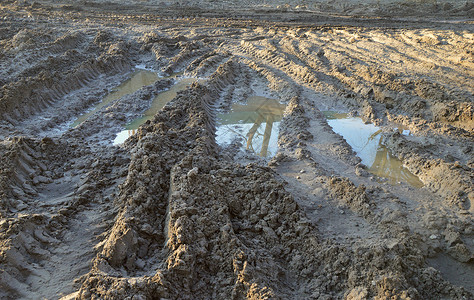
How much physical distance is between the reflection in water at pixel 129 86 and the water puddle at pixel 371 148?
5.93 m

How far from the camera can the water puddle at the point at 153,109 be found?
25.6 feet

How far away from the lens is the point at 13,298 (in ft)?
11.8

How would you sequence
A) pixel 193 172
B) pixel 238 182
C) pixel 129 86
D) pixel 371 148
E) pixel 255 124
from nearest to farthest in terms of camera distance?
1. pixel 193 172
2. pixel 238 182
3. pixel 371 148
4. pixel 255 124
5. pixel 129 86

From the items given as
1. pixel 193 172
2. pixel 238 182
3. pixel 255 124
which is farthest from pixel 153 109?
pixel 238 182

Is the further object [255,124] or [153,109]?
[153,109]

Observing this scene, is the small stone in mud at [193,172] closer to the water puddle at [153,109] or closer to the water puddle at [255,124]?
the water puddle at [255,124]

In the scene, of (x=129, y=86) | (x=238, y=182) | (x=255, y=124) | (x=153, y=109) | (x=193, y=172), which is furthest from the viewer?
(x=129, y=86)

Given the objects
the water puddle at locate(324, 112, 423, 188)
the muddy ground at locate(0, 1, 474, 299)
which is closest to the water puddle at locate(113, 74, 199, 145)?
the muddy ground at locate(0, 1, 474, 299)

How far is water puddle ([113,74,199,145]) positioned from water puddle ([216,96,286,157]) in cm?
182

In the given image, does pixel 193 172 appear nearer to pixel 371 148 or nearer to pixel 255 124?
pixel 255 124

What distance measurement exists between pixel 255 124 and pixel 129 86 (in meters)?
4.86

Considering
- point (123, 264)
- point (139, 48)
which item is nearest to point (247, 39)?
point (139, 48)

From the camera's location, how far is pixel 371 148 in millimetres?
7105

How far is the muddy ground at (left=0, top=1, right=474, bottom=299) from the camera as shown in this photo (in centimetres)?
371
